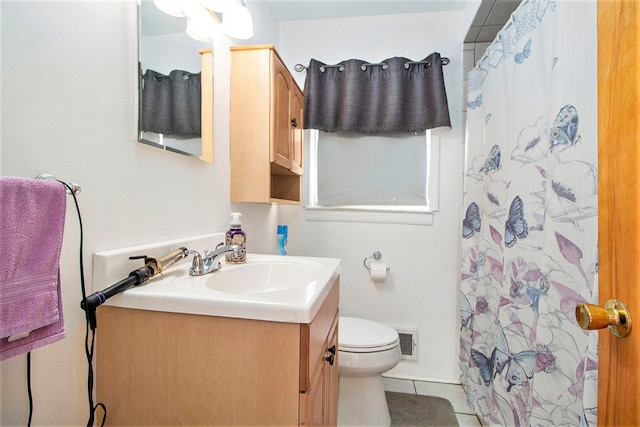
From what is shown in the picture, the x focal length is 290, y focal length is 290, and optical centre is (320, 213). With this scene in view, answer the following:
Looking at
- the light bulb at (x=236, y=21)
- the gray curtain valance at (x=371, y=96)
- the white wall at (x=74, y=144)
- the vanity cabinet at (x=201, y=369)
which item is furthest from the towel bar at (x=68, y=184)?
the gray curtain valance at (x=371, y=96)

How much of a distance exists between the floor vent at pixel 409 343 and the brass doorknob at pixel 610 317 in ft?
5.10

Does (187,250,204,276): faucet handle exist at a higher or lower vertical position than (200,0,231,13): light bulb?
lower

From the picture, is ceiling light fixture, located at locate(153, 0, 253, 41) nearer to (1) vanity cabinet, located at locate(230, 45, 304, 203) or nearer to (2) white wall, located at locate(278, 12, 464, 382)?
(1) vanity cabinet, located at locate(230, 45, 304, 203)

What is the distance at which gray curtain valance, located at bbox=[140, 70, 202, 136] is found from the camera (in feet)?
2.68

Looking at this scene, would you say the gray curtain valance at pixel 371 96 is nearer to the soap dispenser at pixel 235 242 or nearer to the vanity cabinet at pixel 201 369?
the soap dispenser at pixel 235 242

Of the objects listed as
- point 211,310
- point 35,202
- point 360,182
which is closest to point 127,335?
point 211,310

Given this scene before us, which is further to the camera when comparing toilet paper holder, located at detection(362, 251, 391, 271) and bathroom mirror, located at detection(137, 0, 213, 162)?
toilet paper holder, located at detection(362, 251, 391, 271)

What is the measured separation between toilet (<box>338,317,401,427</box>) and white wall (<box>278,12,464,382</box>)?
1.46 ft

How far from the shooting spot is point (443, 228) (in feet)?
6.12

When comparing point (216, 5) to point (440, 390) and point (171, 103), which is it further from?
point (440, 390)

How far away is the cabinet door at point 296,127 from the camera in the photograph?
158 centimetres

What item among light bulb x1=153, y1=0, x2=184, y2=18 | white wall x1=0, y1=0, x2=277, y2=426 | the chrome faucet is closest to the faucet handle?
the chrome faucet

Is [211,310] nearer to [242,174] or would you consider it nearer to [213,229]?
[213,229]

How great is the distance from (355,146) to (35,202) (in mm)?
1683
